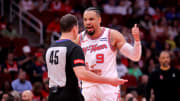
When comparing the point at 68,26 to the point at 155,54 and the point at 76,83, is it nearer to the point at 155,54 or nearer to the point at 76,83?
the point at 76,83

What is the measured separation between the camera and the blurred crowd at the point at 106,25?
1113cm

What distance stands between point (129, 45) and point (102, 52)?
0.51 m

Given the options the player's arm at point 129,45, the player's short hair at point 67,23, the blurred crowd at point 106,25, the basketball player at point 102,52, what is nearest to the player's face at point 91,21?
the basketball player at point 102,52

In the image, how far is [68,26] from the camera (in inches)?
184

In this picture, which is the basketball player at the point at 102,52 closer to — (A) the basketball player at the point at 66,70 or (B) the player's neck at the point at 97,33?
(B) the player's neck at the point at 97,33

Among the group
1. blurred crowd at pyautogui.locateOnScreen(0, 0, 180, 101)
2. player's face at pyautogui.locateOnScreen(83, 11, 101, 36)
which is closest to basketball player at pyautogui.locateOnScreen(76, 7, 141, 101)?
player's face at pyautogui.locateOnScreen(83, 11, 101, 36)

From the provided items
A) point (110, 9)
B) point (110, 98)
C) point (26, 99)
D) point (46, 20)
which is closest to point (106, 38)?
point (110, 98)

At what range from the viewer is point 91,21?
19.8 feet

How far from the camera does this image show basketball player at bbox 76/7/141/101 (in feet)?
19.4

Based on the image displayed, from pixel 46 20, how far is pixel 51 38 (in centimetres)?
158

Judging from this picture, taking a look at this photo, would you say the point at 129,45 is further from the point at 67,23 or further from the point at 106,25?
the point at 106,25

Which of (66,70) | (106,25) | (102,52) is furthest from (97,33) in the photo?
(106,25)

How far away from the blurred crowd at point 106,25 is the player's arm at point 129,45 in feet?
10.7

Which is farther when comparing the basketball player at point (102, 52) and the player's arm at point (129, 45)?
the basketball player at point (102, 52)
